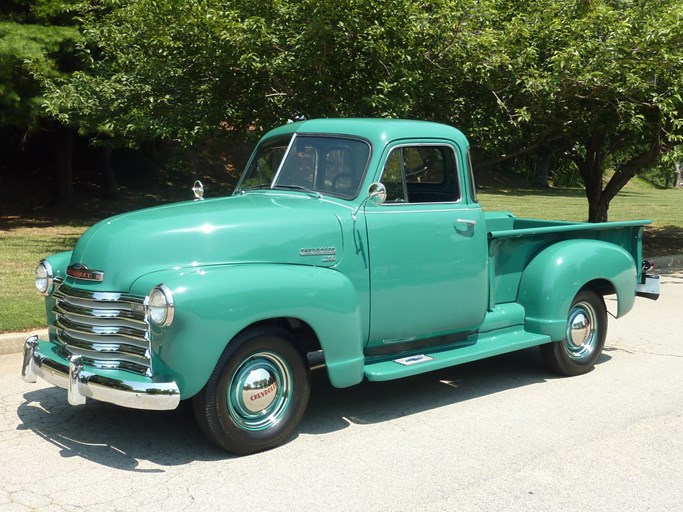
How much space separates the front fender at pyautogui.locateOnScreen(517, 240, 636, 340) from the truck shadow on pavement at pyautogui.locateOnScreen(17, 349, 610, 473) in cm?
58

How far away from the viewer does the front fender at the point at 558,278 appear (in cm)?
655

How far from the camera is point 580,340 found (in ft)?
22.9

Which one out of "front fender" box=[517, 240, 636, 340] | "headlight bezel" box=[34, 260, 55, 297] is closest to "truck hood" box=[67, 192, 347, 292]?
"headlight bezel" box=[34, 260, 55, 297]

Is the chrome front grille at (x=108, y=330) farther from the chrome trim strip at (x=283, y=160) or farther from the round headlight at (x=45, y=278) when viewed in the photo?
the chrome trim strip at (x=283, y=160)

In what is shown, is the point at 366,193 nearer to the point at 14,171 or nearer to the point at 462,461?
the point at 462,461

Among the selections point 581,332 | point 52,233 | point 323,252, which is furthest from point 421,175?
point 52,233

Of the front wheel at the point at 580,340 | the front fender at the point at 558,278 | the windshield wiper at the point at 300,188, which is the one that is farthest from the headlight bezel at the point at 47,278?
the front wheel at the point at 580,340

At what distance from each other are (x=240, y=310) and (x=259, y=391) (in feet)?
1.92

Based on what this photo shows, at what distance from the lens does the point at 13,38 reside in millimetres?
15016

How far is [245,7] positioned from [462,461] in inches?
330

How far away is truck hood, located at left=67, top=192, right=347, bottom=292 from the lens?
4.89 meters

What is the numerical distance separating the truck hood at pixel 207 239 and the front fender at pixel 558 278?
196cm

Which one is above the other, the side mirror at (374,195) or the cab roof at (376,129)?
the cab roof at (376,129)

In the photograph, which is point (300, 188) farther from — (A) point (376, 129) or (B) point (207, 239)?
(B) point (207, 239)
